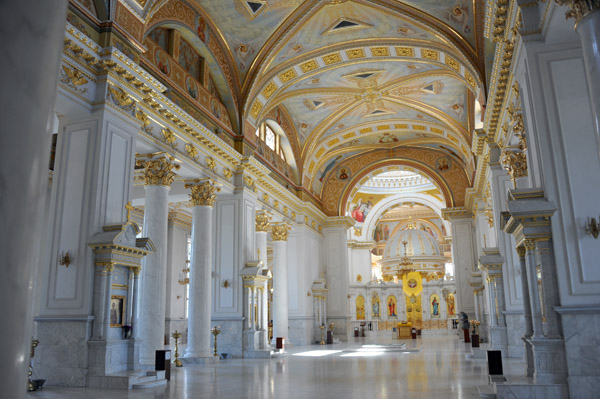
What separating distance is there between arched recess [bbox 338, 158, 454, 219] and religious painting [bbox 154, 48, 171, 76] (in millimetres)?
16165

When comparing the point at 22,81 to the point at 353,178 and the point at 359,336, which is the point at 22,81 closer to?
the point at 353,178

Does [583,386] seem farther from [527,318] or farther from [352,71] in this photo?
[352,71]

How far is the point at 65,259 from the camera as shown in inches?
350

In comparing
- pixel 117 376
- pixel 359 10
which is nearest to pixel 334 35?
pixel 359 10

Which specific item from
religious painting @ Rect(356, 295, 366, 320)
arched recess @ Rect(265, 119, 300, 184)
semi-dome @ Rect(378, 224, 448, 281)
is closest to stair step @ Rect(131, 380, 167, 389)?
arched recess @ Rect(265, 119, 300, 184)

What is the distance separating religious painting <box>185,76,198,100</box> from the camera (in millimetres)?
13752

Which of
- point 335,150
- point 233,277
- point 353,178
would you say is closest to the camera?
point 233,277

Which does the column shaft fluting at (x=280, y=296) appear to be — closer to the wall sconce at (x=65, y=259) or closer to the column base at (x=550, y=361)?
the wall sconce at (x=65, y=259)

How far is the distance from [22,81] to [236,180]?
14094 mm

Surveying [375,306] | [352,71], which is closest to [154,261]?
[352,71]

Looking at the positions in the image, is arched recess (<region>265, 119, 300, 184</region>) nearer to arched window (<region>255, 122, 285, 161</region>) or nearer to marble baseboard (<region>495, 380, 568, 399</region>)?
arched window (<region>255, 122, 285, 161</region>)

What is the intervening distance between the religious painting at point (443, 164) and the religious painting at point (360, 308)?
13.1 meters

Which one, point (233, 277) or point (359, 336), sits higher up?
point (233, 277)

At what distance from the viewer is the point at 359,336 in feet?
98.7
